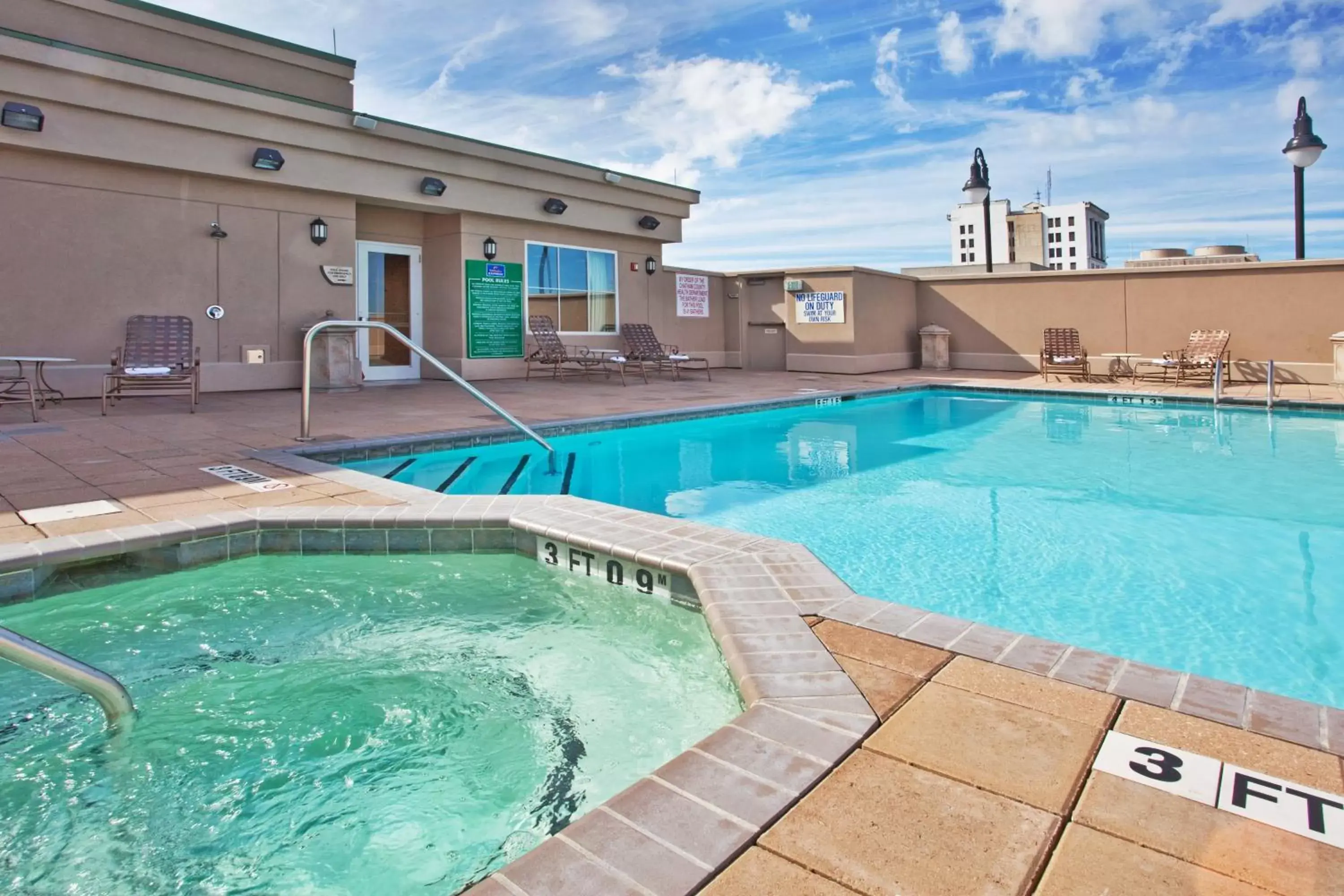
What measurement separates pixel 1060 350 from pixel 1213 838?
41.9ft

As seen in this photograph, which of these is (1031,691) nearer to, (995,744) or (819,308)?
(995,744)

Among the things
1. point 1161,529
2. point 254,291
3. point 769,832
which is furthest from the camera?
point 254,291

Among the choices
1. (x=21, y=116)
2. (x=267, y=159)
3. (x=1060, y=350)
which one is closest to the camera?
(x=21, y=116)

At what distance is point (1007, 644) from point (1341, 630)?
179 centimetres

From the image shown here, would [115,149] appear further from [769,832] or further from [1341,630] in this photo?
[1341,630]

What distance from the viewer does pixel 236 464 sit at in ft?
16.3

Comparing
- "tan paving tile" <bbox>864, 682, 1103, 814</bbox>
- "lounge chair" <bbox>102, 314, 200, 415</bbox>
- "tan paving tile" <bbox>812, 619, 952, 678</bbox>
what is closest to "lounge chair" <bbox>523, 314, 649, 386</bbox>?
"lounge chair" <bbox>102, 314, 200, 415</bbox>

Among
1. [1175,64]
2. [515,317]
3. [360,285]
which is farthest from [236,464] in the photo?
[1175,64]

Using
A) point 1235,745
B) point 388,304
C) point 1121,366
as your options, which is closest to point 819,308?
point 1121,366

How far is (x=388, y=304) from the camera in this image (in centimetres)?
1136

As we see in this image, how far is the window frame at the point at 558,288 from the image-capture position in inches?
480

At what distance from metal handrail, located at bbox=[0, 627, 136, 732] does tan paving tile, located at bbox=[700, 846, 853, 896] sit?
1.44 metres

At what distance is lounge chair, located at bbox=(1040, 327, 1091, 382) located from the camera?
12570 millimetres

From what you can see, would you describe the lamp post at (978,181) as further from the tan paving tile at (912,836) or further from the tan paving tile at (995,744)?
the tan paving tile at (912,836)
